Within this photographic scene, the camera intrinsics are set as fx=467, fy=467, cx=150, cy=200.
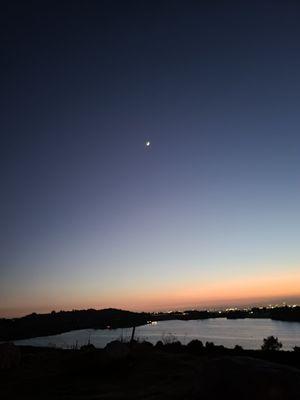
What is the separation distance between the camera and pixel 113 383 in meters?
17.0

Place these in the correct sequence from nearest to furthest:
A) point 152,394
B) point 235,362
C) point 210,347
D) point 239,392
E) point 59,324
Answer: point 239,392, point 235,362, point 152,394, point 210,347, point 59,324

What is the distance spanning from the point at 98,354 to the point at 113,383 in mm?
3955

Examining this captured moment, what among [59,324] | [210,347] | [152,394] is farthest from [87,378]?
[59,324]

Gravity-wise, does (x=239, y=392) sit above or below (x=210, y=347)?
below

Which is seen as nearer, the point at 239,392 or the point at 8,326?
the point at 239,392

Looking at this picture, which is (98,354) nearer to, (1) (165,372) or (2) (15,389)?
(1) (165,372)

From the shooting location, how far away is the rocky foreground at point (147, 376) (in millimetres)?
10773

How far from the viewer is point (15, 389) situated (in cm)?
1658

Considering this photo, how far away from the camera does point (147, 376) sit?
18.1 meters

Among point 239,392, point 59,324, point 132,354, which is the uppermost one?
point 59,324

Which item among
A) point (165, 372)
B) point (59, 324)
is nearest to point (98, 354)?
point (165, 372)

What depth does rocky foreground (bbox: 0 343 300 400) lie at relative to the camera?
10.8 metres

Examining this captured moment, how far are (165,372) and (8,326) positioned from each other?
495ft

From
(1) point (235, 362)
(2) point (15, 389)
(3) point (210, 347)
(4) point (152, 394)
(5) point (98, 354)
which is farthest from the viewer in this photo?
(3) point (210, 347)
